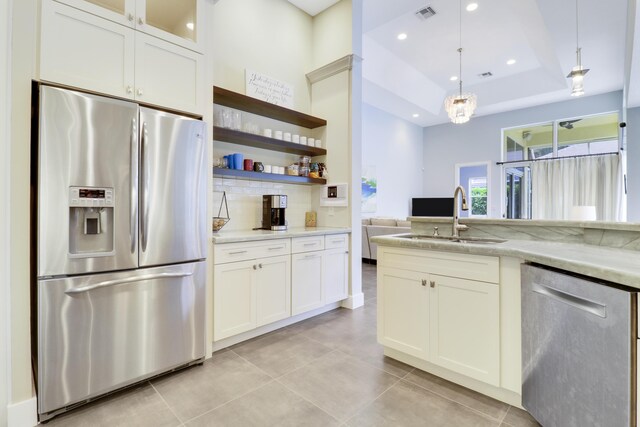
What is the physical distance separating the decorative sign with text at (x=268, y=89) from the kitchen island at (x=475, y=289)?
2165mm

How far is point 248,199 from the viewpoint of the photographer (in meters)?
3.33

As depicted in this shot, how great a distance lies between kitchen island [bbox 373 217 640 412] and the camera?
69.1 inches

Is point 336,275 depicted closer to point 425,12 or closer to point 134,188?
point 134,188

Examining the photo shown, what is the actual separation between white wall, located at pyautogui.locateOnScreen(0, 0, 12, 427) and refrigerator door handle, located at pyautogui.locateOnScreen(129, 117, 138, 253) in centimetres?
55

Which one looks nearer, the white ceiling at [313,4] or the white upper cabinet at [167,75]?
the white upper cabinet at [167,75]

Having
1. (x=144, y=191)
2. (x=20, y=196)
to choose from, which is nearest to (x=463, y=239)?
(x=144, y=191)

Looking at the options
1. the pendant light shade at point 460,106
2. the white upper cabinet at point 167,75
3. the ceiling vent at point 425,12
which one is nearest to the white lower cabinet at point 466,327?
the white upper cabinet at point 167,75

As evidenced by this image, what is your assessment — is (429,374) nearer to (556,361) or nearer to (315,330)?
(556,361)

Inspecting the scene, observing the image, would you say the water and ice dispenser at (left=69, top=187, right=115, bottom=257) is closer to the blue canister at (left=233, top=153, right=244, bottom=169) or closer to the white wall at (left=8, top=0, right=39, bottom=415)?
the white wall at (left=8, top=0, right=39, bottom=415)

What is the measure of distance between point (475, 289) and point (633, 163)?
647 centimetres

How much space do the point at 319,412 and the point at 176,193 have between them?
5.53ft

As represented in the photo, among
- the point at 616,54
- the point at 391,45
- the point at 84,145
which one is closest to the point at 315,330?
the point at 84,145

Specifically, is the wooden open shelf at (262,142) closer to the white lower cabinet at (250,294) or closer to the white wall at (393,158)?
the white lower cabinet at (250,294)

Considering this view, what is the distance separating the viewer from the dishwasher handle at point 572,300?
1.24m
